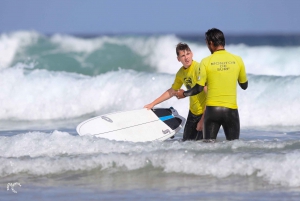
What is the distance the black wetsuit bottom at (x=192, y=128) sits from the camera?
22.5ft

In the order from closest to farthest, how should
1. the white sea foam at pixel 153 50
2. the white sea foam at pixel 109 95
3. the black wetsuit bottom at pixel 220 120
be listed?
the black wetsuit bottom at pixel 220 120 → the white sea foam at pixel 109 95 → the white sea foam at pixel 153 50

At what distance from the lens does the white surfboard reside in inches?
300

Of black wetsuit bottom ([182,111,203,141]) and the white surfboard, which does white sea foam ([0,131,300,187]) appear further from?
the white surfboard

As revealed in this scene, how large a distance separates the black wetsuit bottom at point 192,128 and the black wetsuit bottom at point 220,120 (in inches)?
21.6

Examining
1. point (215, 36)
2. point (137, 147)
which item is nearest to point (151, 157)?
point (137, 147)

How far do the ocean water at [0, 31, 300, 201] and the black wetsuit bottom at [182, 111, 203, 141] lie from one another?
0.13 meters

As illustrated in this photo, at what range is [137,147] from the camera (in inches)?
279

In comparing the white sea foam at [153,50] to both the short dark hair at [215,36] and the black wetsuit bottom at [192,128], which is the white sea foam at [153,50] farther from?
the short dark hair at [215,36]

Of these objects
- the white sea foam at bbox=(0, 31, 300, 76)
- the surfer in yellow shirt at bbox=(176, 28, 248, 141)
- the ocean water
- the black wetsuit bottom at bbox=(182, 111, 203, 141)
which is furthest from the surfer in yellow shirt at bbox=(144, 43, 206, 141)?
the white sea foam at bbox=(0, 31, 300, 76)

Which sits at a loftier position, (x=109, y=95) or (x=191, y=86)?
(x=109, y=95)

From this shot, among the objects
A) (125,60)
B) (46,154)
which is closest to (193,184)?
(46,154)

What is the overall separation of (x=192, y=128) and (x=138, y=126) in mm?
919

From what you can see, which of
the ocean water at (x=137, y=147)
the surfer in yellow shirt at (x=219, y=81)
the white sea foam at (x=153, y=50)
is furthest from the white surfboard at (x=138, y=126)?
the white sea foam at (x=153, y=50)

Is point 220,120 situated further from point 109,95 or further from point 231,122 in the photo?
point 109,95
